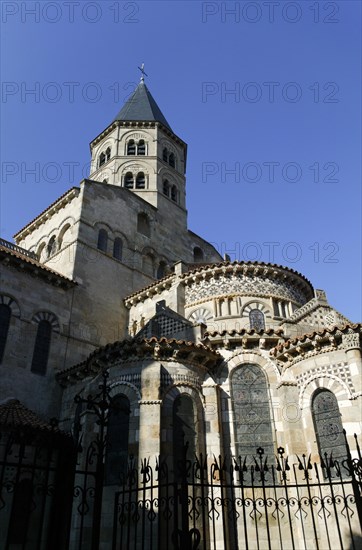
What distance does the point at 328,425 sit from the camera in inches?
506

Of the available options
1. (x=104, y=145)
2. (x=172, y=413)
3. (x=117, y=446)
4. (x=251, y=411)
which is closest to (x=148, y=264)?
(x=104, y=145)

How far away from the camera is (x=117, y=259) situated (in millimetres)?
23750

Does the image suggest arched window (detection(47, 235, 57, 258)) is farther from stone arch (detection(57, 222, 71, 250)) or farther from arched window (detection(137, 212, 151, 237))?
arched window (detection(137, 212, 151, 237))

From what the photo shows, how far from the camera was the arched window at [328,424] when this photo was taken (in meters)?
12.5

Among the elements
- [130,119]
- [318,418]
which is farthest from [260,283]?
[130,119]

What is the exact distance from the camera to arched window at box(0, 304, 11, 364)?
657 inches

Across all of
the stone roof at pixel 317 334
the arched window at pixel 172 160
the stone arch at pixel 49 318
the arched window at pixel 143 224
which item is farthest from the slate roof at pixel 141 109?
the stone roof at pixel 317 334

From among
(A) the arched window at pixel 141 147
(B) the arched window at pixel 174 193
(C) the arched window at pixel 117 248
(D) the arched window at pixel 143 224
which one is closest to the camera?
(C) the arched window at pixel 117 248

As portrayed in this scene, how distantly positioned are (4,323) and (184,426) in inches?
331

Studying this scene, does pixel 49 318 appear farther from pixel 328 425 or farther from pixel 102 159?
pixel 102 159

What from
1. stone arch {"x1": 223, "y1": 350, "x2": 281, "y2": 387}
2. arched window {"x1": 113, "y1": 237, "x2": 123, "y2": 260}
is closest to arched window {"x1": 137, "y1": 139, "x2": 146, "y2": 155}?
arched window {"x1": 113, "y1": 237, "x2": 123, "y2": 260}

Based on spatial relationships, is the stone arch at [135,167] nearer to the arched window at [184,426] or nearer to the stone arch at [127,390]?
the stone arch at [127,390]

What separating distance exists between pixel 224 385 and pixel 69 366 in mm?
7169

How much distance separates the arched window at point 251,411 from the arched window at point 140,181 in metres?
17.9
